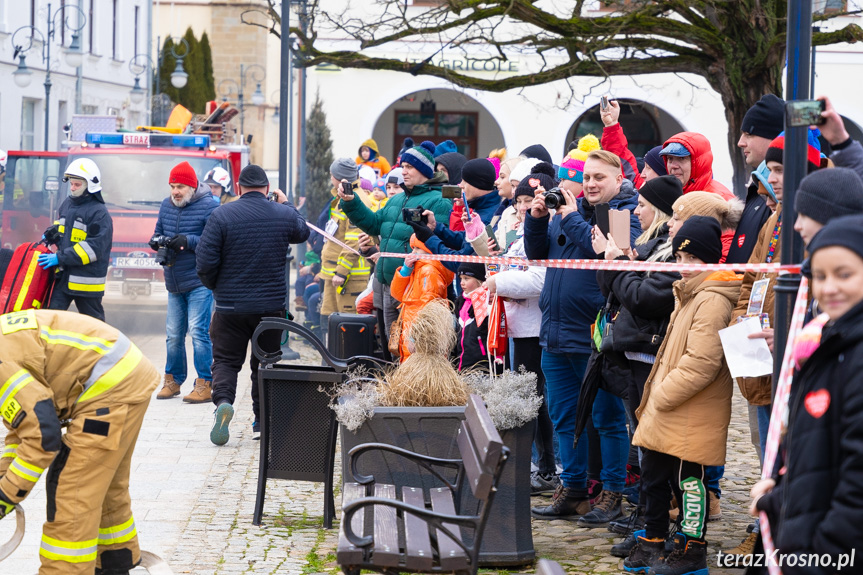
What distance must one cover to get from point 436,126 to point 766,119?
2436 cm

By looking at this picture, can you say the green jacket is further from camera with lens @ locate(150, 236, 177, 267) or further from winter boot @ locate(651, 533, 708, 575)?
winter boot @ locate(651, 533, 708, 575)

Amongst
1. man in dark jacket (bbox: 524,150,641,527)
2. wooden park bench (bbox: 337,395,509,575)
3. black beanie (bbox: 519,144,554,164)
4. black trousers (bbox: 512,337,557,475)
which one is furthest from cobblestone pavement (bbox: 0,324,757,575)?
black beanie (bbox: 519,144,554,164)

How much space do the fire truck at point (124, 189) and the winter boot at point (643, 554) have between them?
991 centimetres

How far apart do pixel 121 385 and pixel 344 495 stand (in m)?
1.08

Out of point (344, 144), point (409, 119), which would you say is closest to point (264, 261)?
point (344, 144)

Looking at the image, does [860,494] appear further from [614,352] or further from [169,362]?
[169,362]

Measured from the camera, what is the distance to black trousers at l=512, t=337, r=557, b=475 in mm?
6824

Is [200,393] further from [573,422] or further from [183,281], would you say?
[573,422]

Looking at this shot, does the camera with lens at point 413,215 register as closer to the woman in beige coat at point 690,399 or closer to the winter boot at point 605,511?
the winter boot at point 605,511

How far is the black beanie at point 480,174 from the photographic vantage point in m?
7.70

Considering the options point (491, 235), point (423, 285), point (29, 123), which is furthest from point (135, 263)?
point (29, 123)

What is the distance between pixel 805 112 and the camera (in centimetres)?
362

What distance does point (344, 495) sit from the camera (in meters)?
4.84

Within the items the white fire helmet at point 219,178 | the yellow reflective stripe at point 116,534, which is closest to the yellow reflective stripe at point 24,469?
the yellow reflective stripe at point 116,534
